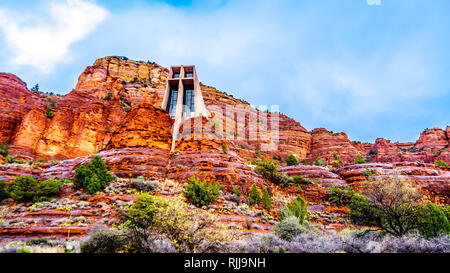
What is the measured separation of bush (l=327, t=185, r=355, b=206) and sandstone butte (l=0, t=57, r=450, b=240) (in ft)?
2.46

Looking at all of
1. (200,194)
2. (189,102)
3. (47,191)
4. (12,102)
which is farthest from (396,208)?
(12,102)

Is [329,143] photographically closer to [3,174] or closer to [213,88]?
[213,88]

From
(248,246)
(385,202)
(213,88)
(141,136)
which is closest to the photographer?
(248,246)

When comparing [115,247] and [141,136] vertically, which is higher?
[141,136]

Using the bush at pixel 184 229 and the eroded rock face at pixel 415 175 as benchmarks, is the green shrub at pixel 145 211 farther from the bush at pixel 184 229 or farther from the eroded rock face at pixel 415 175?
the eroded rock face at pixel 415 175

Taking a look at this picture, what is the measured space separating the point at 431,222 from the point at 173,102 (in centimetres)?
2872

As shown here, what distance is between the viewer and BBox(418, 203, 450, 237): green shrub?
30.0 feet

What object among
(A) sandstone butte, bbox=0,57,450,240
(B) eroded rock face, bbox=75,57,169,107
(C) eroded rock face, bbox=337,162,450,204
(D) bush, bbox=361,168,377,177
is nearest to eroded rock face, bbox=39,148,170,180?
(A) sandstone butte, bbox=0,57,450,240

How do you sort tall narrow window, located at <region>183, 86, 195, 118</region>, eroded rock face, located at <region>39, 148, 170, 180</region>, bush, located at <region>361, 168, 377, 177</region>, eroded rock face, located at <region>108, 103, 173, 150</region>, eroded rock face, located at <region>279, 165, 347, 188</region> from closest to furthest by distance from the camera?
eroded rock face, located at <region>39, 148, 170, 180</region>
eroded rock face, located at <region>108, 103, 173, 150</region>
eroded rock face, located at <region>279, 165, 347, 188</region>
bush, located at <region>361, 168, 377, 177</region>
tall narrow window, located at <region>183, 86, 195, 118</region>

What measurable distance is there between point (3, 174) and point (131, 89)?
4032 centimetres

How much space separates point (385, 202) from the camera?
1015 centimetres

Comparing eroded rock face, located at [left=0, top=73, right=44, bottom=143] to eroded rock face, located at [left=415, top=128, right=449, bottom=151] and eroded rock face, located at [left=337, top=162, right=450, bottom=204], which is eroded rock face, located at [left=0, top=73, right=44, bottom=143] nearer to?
eroded rock face, located at [left=337, top=162, right=450, bottom=204]

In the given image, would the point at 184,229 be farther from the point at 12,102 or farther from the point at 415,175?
the point at 12,102
